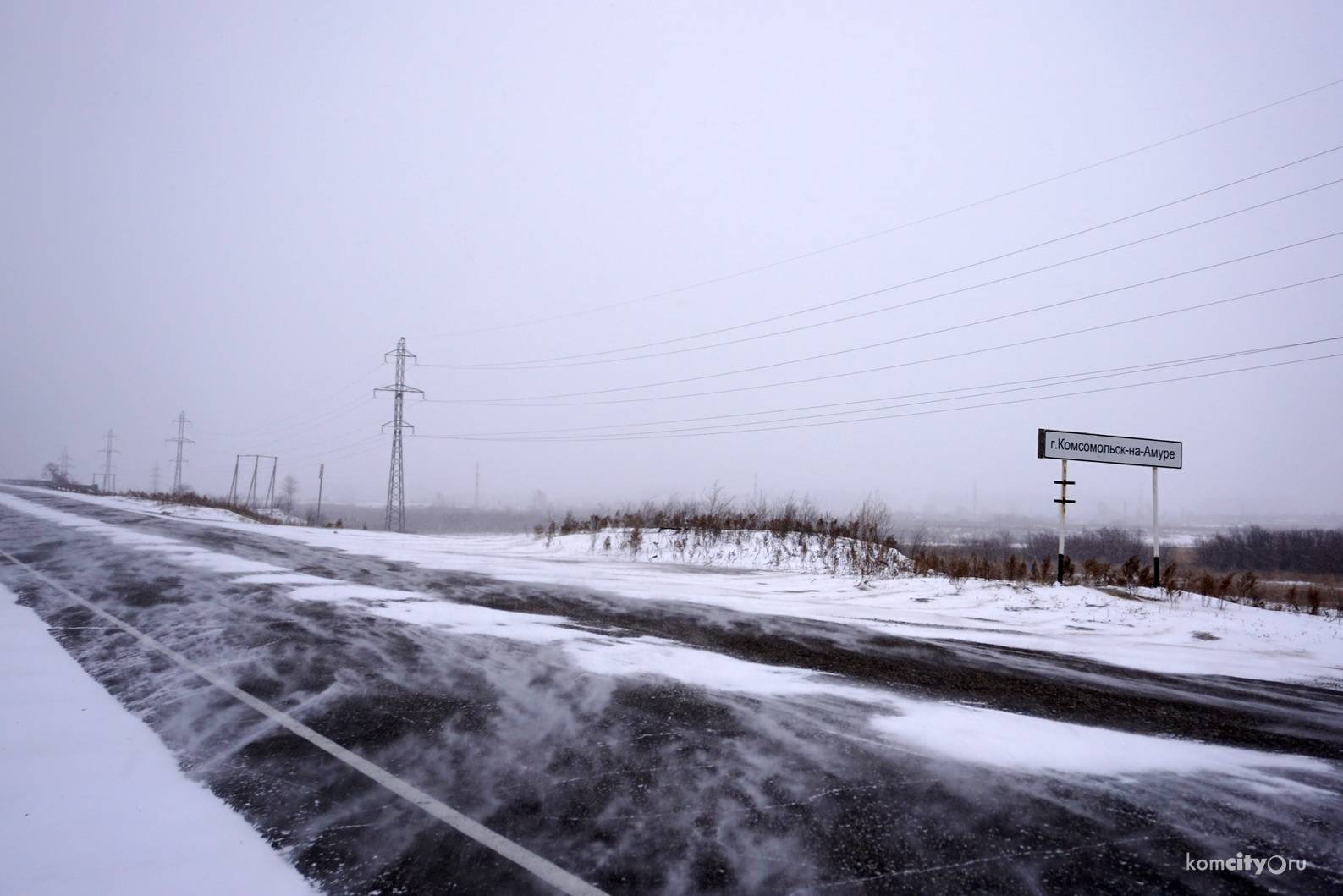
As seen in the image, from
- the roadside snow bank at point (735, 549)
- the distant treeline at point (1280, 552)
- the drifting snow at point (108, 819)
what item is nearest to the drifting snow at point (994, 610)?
the roadside snow bank at point (735, 549)

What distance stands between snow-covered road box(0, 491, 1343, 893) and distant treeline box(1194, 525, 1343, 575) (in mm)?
38649

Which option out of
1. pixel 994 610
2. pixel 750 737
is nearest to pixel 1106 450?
pixel 994 610

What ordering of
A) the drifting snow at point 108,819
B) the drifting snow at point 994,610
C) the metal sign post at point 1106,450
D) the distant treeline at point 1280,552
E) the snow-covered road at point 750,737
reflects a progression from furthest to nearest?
1. the distant treeline at point 1280,552
2. the metal sign post at point 1106,450
3. the drifting snow at point 994,610
4. the snow-covered road at point 750,737
5. the drifting snow at point 108,819

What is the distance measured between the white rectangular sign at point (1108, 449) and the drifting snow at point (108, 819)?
12553 mm

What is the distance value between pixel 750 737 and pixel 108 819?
11.2 feet

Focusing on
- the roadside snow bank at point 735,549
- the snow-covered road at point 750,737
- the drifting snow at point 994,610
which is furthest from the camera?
the roadside snow bank at point 735,549

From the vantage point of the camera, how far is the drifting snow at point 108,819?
8.53ft

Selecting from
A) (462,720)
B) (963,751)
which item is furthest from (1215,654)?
(462,720)

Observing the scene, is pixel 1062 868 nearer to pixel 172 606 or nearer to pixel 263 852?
pixel 263 852

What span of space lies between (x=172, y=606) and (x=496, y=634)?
4.48 m

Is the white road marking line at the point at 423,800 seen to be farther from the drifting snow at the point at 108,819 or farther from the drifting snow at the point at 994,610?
the drifting snow at the point at 994,610

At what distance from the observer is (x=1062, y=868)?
9.05ft

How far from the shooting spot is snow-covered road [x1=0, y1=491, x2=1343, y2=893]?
2811mm

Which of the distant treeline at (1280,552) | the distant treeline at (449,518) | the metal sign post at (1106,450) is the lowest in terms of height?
the distant treeline at (449,518)
